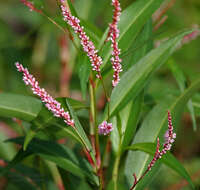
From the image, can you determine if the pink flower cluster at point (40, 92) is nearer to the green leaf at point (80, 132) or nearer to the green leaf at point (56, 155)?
the green leaf at point (80, 132)

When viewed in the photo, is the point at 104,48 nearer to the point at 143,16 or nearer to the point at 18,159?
the point at 143,16

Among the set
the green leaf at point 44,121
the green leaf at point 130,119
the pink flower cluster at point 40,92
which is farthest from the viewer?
the green leaf at point 130,119

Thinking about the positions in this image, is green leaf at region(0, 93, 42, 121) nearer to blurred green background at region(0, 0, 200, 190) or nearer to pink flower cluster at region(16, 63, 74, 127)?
pink flower cluster at region(16, 63, 74, 127)

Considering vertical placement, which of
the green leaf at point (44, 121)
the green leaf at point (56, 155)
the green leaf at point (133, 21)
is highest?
the green leaf at point (133, 21)

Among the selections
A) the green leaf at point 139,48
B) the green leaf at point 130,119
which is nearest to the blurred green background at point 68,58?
the green leaf at point 139,48

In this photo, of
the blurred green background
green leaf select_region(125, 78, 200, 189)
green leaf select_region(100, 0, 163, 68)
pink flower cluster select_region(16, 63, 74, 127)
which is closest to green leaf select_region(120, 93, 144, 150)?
green leaf select_region(125, 78, 200, 189)

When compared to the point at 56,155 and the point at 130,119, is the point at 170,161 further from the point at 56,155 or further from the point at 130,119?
the point at 56,155

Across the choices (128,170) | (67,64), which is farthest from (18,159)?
(67,64)
